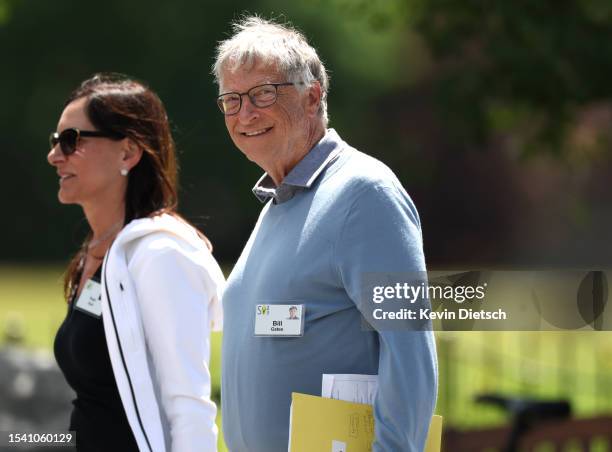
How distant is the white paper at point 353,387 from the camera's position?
237 cm

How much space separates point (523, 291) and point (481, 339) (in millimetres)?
8270

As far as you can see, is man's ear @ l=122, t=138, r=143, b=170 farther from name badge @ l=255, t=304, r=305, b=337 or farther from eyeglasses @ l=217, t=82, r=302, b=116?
name badge @ l=255, t=304, r=305, b=337

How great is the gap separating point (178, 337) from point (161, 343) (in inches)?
1.9

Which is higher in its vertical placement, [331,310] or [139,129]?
[139,129]

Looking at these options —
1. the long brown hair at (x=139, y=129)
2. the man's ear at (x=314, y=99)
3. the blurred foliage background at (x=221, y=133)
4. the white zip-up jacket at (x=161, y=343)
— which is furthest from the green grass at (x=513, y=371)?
the blurred foliage background at (x=221, y=133)

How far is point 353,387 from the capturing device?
7.77 ft

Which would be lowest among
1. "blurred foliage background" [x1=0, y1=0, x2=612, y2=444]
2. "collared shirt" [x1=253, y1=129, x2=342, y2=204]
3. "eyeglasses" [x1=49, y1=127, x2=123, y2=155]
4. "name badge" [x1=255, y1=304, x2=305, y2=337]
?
"name badge" [x1=255, y1=304, x2=305, y2=337]

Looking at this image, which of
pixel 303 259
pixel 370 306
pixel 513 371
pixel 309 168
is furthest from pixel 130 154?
pixel 513 371

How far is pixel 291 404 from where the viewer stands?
243 cm

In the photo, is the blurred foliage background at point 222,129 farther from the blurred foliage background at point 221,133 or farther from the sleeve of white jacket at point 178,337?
the sleeve of white jacket at point 178,337

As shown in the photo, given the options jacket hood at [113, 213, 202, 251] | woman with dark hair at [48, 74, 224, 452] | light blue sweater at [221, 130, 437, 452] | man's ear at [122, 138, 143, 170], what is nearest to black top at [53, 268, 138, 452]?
woman with dark hair at [48, 74, 224, 452]

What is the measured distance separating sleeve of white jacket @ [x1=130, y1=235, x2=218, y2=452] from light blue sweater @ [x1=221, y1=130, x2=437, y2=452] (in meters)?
0.10

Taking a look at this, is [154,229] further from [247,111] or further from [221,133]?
[221,133]

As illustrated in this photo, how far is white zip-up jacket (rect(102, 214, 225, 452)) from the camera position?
2.72 metres
